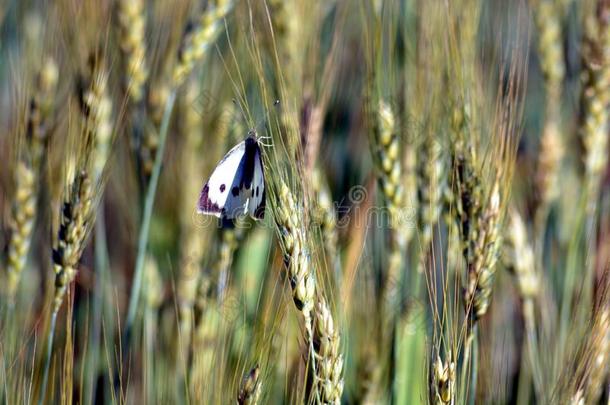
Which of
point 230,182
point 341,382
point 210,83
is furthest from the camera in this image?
point 210,83

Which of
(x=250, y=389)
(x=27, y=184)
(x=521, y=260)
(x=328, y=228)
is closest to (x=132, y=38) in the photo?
(x=27, y=184)

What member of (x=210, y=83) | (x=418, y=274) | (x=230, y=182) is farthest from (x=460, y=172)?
(x=210, y=83)

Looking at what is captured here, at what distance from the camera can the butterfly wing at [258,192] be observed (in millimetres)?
1029

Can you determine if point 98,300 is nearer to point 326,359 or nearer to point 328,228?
point 328,228

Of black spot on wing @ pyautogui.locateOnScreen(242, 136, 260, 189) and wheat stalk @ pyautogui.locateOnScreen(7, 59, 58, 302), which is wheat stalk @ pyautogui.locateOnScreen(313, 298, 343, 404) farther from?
wheat stalk @ pyautogui.locateOnScreen(7, 59, 58, 302)

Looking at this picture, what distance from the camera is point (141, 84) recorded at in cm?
118

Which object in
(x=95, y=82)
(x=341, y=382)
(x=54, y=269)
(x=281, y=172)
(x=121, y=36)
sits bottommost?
(x=341, y=382)

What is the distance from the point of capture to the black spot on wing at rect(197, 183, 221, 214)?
3.44ft

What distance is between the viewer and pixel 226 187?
1.09m

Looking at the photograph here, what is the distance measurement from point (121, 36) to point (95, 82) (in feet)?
0.55

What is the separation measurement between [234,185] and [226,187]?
Answer: 0.04 feet

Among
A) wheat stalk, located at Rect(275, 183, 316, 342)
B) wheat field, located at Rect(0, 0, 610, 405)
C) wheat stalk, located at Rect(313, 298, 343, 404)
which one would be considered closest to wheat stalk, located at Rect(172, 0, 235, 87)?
wheat field, located at Rect(0, 0, 610, 405)

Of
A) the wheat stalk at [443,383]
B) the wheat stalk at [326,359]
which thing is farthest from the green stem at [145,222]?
the wheat stalk at [443,383]

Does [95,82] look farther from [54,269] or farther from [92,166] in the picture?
[54,269]
